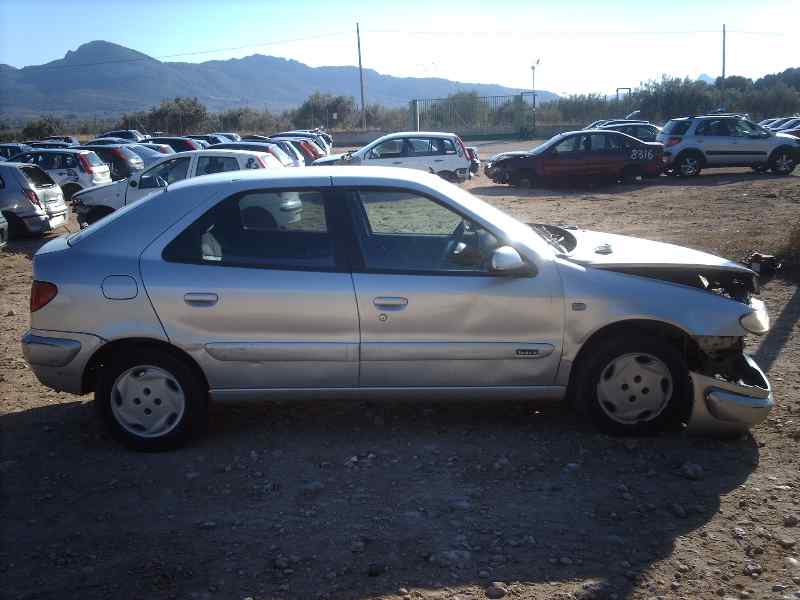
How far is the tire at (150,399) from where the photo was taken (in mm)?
4629

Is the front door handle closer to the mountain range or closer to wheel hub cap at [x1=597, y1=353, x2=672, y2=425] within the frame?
wheel hub cap at [x1=597, y1=353, x2=672, y2=425]

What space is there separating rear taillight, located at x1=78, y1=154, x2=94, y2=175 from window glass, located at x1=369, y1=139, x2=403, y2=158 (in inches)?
281

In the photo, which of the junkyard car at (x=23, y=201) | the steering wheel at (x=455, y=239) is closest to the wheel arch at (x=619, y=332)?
the steering wheel at (x=455, y=239)

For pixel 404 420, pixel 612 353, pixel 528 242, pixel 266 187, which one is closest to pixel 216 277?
pixel 266 187

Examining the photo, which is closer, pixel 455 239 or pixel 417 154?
pixel 455 239

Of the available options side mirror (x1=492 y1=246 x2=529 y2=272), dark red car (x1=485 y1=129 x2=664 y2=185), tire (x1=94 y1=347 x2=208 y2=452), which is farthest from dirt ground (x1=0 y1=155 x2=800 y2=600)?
dark red car (x1=485 y1=129 x2=664 y2=185)

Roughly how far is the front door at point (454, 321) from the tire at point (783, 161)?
21033 mm

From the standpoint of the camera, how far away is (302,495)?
4164 millimetres

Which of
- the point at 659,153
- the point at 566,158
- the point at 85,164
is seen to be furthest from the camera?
the point at 659,153

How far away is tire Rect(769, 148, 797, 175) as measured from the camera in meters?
22.4

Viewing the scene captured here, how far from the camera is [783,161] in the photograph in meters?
22.5

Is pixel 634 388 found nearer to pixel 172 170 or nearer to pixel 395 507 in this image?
pixel 395 507

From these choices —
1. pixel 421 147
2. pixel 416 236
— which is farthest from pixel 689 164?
pixel 416 236

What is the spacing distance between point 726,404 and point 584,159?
56.7ft
